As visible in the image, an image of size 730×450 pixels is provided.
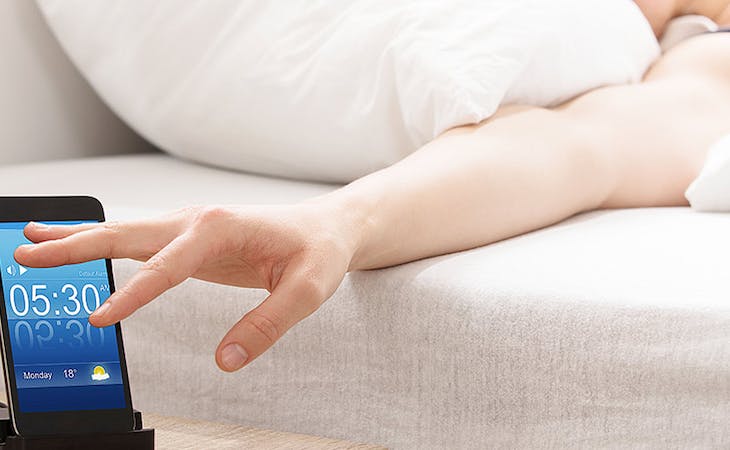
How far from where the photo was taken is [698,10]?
1602 millimetres

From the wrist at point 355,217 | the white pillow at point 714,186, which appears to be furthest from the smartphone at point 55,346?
the white pillow at point 714,186

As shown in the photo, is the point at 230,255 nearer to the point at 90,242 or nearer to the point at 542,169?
the point at 90,242

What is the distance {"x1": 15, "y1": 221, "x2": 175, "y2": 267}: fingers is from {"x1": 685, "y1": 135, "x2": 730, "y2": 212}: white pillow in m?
0.59

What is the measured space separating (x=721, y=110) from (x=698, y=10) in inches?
14.5

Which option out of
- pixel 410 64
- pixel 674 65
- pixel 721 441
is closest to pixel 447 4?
pixel 410 64

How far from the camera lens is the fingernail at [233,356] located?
0.69 m

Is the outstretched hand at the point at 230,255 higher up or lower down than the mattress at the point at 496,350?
higher up

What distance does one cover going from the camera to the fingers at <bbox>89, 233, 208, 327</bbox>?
0.65m

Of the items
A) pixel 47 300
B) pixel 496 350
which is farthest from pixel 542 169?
pixel 47 300

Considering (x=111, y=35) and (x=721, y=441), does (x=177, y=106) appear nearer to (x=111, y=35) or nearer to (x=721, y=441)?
(x=111, y=35)

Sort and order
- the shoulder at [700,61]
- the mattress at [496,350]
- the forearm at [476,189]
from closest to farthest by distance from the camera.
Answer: the mattress at [496,350]
the forearm at [476,189]
the shoulder at [700,61]

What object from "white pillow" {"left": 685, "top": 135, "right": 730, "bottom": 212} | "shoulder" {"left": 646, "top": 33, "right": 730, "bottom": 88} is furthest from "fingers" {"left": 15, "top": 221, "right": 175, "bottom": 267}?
"shoulder" {"left": 646, "top": 33, "right": 730, "bottom": 88}

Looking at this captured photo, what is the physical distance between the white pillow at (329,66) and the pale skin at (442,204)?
0.05m

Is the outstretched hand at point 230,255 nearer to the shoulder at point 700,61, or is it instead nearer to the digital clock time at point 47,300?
the digital clock time at point 47,300
